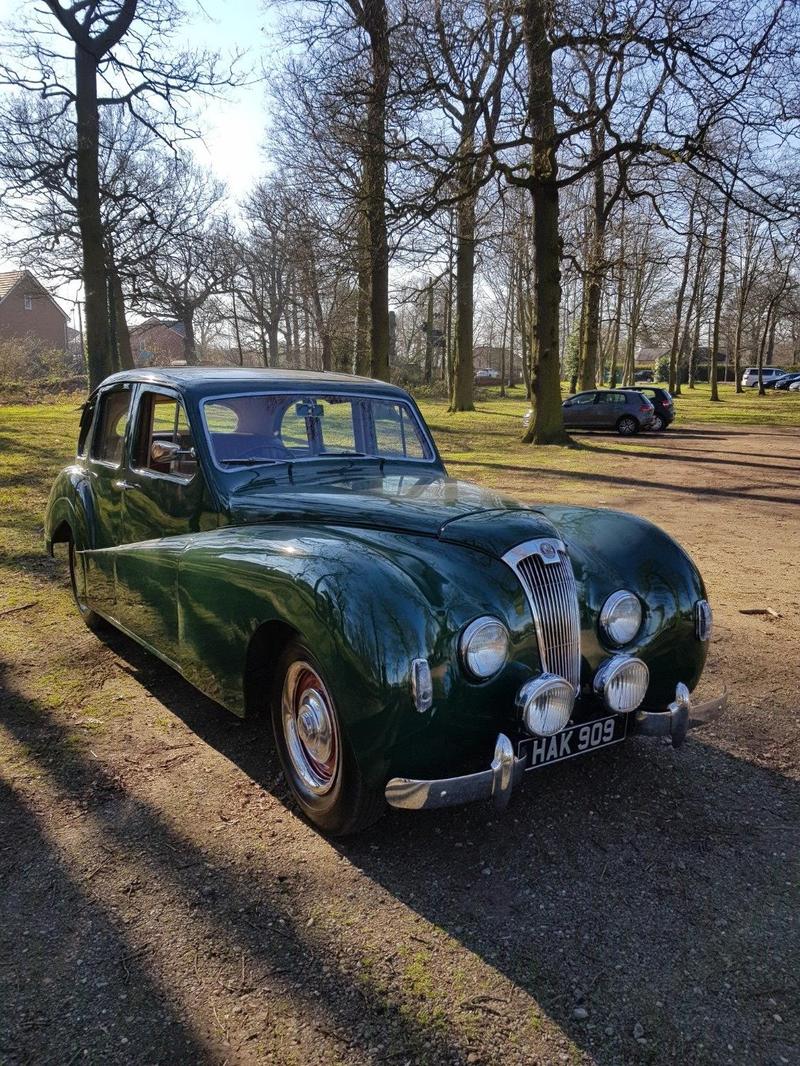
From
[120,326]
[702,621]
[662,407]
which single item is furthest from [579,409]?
[702,621]

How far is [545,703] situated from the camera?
2.70 meters

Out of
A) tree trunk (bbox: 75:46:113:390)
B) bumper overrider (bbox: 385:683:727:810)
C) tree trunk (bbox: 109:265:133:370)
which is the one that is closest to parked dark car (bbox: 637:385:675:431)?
tree trunk (bbox: 75:46:113:390)

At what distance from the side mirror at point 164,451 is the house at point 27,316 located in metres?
45.3

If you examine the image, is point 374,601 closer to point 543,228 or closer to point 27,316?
point 543,228

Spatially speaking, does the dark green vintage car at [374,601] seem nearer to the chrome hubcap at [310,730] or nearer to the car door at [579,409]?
the chrome hubcap at [310,730]

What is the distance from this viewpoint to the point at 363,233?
14.3 metres

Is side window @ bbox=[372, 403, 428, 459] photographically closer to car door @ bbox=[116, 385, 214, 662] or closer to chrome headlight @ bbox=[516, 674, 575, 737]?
car door @ bbox=[116, 385, 214, 662]

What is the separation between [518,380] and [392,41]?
2324 inches

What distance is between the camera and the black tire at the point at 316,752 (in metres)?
2.77

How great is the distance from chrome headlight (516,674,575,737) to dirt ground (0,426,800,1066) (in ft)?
1.85

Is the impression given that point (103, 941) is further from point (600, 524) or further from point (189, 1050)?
point (600, 524)

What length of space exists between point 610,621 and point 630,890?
99 cm

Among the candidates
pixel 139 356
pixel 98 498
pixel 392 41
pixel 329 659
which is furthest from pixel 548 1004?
pixel 139 356

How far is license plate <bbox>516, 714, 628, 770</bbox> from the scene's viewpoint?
2785mm
